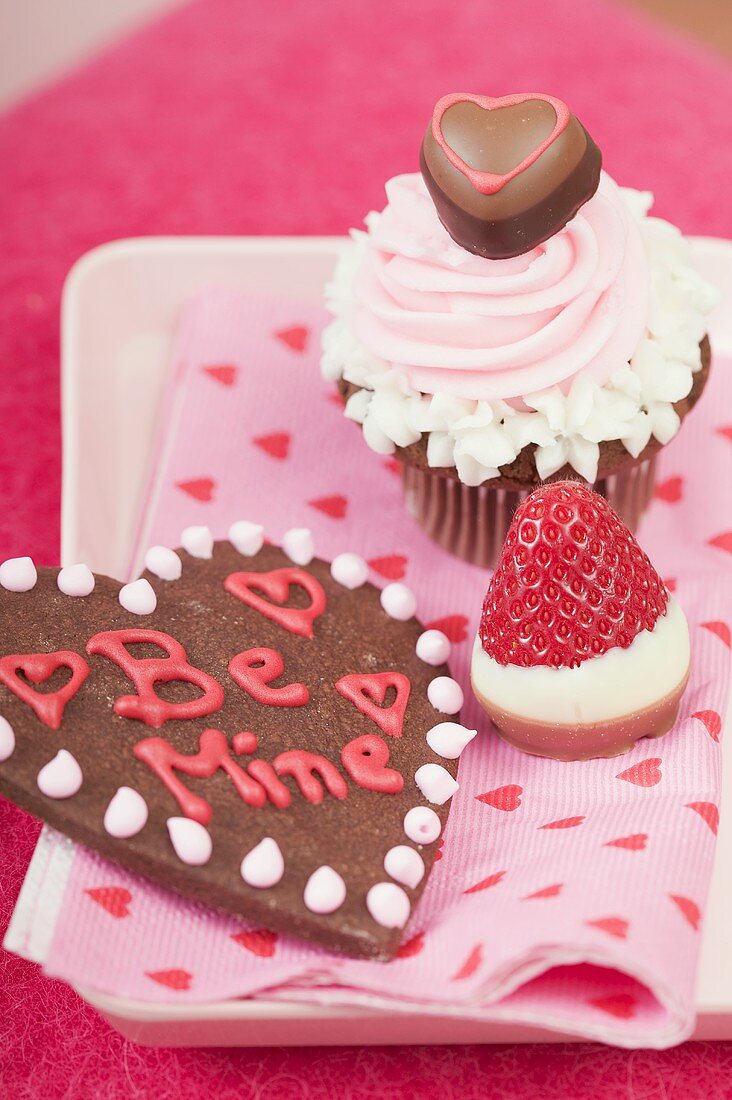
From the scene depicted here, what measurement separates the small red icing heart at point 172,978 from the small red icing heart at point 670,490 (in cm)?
82

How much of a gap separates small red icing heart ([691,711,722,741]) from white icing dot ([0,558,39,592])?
26.7 inches

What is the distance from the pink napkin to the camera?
43.3 inches

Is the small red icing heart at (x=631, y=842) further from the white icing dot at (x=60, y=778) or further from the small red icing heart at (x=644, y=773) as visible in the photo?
the white icing dot at (x=60, y=778)

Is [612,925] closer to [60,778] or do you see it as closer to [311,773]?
[311,773]

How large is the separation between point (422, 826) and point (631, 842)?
19cm

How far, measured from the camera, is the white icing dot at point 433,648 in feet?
4.54

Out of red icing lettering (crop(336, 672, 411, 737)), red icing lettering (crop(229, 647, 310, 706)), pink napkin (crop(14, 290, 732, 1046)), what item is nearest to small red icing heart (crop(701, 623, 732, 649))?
pink napkin (crop(14, 290, 732, 1046))

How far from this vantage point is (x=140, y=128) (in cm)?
235

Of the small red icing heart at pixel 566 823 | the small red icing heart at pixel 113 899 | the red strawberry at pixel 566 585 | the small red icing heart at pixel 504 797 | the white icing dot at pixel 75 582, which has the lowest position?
the small red icing heart at pixel 504 797

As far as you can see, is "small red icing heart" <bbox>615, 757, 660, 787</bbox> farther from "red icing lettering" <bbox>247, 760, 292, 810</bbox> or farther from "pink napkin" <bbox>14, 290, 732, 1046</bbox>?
"red icing lettering" <bbox>247, 760, 292, 810</bbox>

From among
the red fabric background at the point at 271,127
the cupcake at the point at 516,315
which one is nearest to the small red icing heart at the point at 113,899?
the cupcake at the point at 516,315

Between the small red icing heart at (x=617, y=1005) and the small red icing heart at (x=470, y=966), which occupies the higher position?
the small red icing heart at (x=470, y=966)

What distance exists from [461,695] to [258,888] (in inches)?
12.5

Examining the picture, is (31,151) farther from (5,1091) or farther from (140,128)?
(5,1091)
